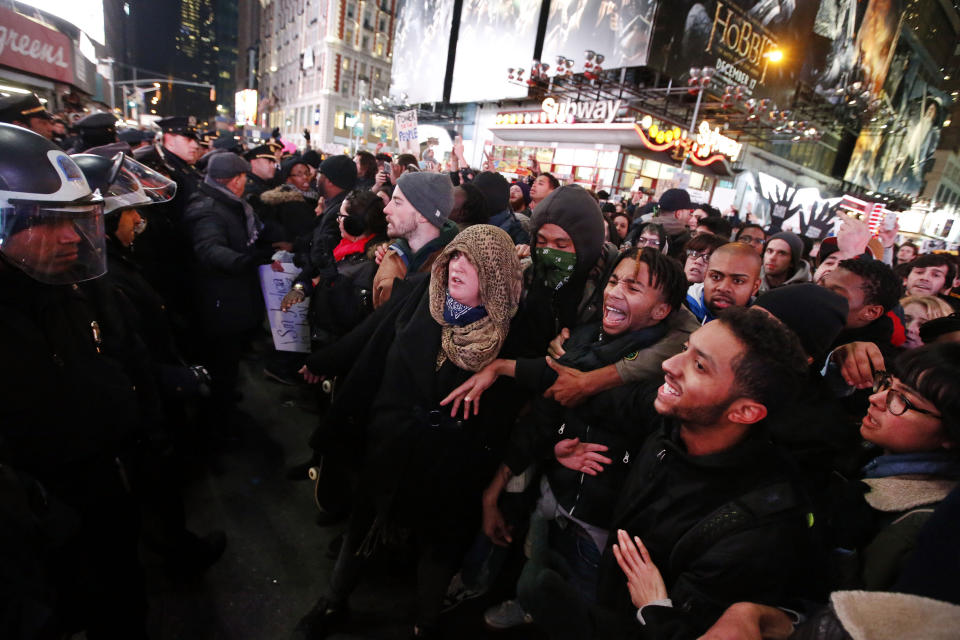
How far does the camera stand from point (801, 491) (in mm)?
1306

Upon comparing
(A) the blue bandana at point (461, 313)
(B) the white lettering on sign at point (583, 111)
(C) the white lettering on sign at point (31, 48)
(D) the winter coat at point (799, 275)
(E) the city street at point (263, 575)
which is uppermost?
(B) the white lettering on sign at point (583, 111)

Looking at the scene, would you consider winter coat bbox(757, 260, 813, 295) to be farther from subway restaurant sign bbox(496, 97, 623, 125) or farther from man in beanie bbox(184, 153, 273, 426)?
subway restaurant sign bbox(496, 97, 623, 125)

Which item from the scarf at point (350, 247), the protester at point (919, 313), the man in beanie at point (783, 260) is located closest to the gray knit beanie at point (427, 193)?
the scarf at point (350, 247)

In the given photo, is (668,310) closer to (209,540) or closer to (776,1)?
(209,540)

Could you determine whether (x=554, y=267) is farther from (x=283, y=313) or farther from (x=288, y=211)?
(x=288, y=211)

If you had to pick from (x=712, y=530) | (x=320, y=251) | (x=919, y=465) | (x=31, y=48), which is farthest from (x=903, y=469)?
(x=31, y=48)

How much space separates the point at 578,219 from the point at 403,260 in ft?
3.71

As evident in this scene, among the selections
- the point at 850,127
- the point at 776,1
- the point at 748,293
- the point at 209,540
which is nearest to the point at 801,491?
the point at 748,293

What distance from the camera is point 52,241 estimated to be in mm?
1463

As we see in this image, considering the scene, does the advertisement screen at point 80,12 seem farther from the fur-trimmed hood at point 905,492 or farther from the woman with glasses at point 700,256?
the fur-trimmed hood at point 905,492

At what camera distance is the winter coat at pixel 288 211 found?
16.3 ft

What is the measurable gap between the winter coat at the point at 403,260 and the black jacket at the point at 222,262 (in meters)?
1.41

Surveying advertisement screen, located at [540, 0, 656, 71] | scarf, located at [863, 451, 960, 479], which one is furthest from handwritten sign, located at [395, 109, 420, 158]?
advertisement screen, located at [540, 0, 656, 71]

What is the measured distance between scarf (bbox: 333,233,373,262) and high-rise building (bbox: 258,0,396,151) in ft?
150
